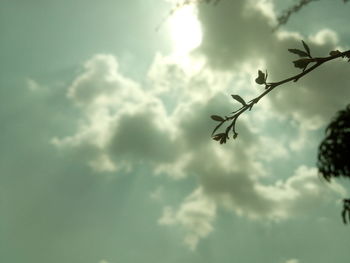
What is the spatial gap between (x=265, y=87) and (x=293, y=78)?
269 millimetres

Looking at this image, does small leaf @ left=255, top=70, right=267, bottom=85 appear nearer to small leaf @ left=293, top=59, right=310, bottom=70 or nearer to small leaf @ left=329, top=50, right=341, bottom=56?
small leaf @ left=293, top=59, right=310, bottom=70

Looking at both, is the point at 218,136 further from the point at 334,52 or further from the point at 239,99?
the point at 334,52

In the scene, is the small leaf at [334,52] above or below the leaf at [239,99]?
above

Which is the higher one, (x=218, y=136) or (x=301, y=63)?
(x=301, y=63)

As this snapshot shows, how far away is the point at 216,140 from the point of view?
455 cm

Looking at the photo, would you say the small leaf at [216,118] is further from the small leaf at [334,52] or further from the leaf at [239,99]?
the small leaf at [334,52]

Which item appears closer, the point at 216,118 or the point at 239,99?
the point at 239,99

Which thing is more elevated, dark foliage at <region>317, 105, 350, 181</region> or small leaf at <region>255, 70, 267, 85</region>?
small leaf at <region>255, 70, 267, 85</region>

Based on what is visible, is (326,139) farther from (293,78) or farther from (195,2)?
(195,2)

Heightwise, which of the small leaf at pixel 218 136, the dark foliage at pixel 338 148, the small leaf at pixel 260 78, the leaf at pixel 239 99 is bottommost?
the dark foliage at pixel 338 148

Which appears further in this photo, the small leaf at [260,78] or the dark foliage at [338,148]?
the small leaf at [260,78]

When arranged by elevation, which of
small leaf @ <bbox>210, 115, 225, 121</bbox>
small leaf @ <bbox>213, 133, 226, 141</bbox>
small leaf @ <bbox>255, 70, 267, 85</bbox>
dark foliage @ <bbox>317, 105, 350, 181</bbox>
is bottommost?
dark foliage @ <bbox>317, 105, 350, 181</bbox>

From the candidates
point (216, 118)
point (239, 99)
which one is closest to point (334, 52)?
point (239, 99)

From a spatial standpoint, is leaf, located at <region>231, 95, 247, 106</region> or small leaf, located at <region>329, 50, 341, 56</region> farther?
leaf, located at <region>231, 95, 247, 106</region>
